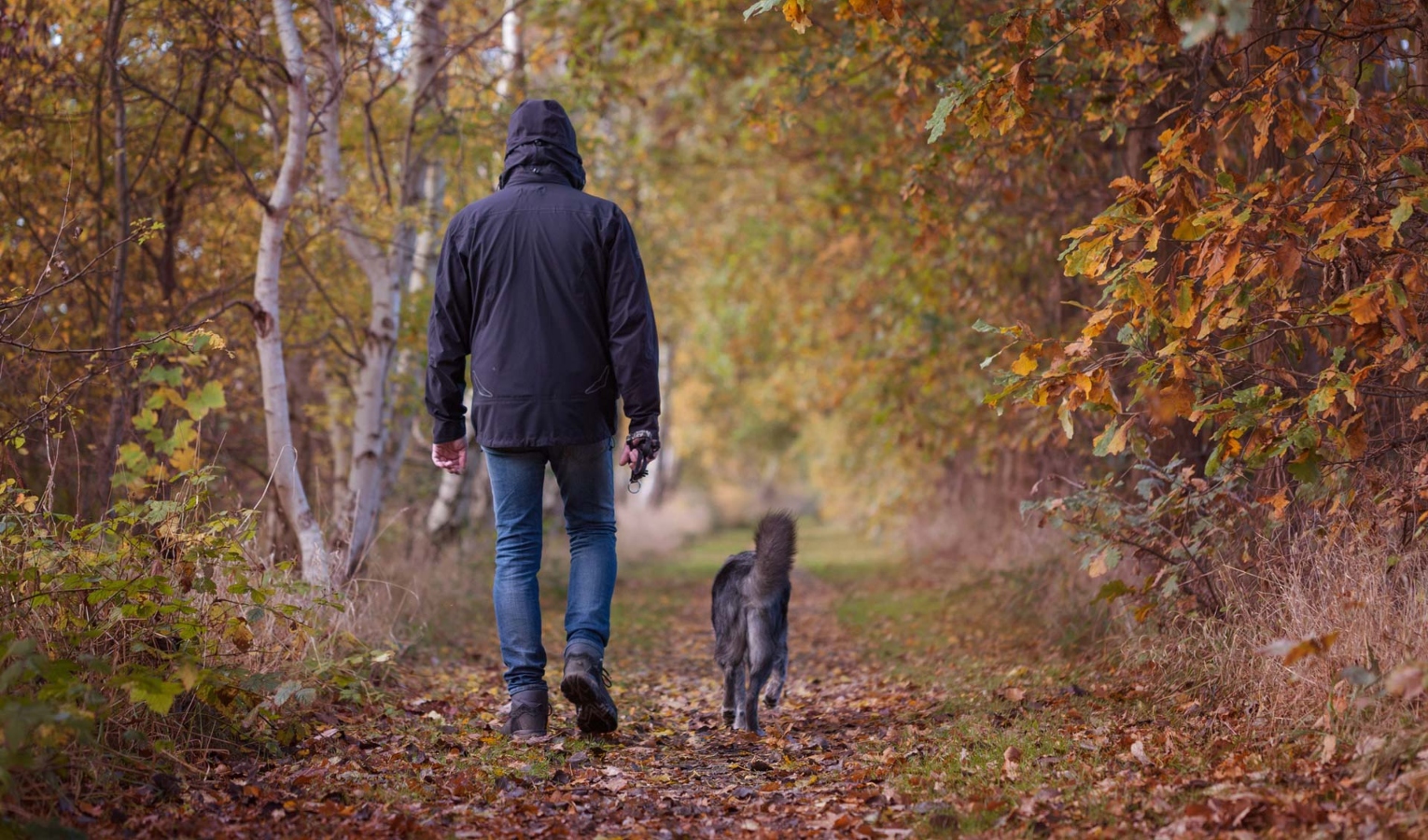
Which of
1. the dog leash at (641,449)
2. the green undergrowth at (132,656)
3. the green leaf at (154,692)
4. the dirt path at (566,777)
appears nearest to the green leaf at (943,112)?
the dog leash at (641,449)

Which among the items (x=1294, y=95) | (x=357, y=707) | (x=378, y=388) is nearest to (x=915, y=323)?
(x=1294, y=95)

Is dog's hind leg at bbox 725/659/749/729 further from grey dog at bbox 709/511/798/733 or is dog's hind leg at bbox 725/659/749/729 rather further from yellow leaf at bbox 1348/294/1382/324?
yellow leaf at bbox 1348/294/1382/324

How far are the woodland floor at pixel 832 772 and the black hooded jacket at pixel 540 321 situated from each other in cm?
133

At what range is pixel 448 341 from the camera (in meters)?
4.87

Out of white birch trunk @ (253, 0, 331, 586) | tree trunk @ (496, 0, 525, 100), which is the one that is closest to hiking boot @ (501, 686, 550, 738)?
white birch trunk @ (253, 0, 331, 586)

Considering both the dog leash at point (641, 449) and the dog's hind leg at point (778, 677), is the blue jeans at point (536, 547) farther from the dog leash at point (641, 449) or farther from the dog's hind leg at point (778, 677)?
the dog's hind leg at point (778, 677)

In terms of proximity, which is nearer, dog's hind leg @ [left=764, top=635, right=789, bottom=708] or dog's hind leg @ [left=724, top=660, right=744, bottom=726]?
dog's hind leg @ [left=724, top=660, right=744, bottom=726]

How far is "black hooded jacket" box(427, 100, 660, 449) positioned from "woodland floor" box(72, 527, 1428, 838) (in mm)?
1330

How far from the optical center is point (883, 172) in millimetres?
10266

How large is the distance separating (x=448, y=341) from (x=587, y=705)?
5.31 ft

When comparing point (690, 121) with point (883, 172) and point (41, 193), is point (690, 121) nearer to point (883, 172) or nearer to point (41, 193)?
point (883, 172)

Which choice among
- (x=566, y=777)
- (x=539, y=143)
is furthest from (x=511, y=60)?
(x=566, y=777)

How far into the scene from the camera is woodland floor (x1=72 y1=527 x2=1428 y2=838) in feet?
11.3

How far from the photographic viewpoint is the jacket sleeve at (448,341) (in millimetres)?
4840
